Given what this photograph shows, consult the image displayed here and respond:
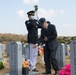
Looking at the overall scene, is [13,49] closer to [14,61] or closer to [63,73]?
[14,61]

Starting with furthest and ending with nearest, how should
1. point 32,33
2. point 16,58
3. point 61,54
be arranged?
1. point 61,54
2. point 32,33
3. point 16,58

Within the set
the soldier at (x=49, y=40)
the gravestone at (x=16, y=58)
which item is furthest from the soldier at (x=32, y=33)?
the gravestone at (x=16, y=58)

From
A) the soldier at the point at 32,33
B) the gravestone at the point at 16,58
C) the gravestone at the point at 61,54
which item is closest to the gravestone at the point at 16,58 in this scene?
the gravestone at the point at 16,58

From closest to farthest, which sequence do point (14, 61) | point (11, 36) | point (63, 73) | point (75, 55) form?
1. point (75, 55)
2. point (63, 73)
3. point (14, 61)
4. point (11, 36)

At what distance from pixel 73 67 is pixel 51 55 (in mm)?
3973

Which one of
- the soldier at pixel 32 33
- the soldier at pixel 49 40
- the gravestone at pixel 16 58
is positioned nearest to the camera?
the gravestone at pixel 16 58

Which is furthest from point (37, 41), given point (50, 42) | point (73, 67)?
point (73, 67)

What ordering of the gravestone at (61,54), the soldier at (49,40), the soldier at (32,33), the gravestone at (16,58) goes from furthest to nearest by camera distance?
1. the gravestone at (61,54)
2. the soldier at (32,33)
3. the soldier at (49,40)
4. the gravestone at (16,58)

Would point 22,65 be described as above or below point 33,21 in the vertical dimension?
below

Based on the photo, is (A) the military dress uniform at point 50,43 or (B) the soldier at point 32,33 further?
(B) the soldier at point 32,33

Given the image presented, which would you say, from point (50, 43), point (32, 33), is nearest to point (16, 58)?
point (50, 43)

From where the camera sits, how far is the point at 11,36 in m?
46.8

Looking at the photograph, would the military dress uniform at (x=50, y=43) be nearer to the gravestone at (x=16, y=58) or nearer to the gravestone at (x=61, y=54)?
the gravestone at (x=16, y=58)

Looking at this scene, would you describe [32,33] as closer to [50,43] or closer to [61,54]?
[50,43]
